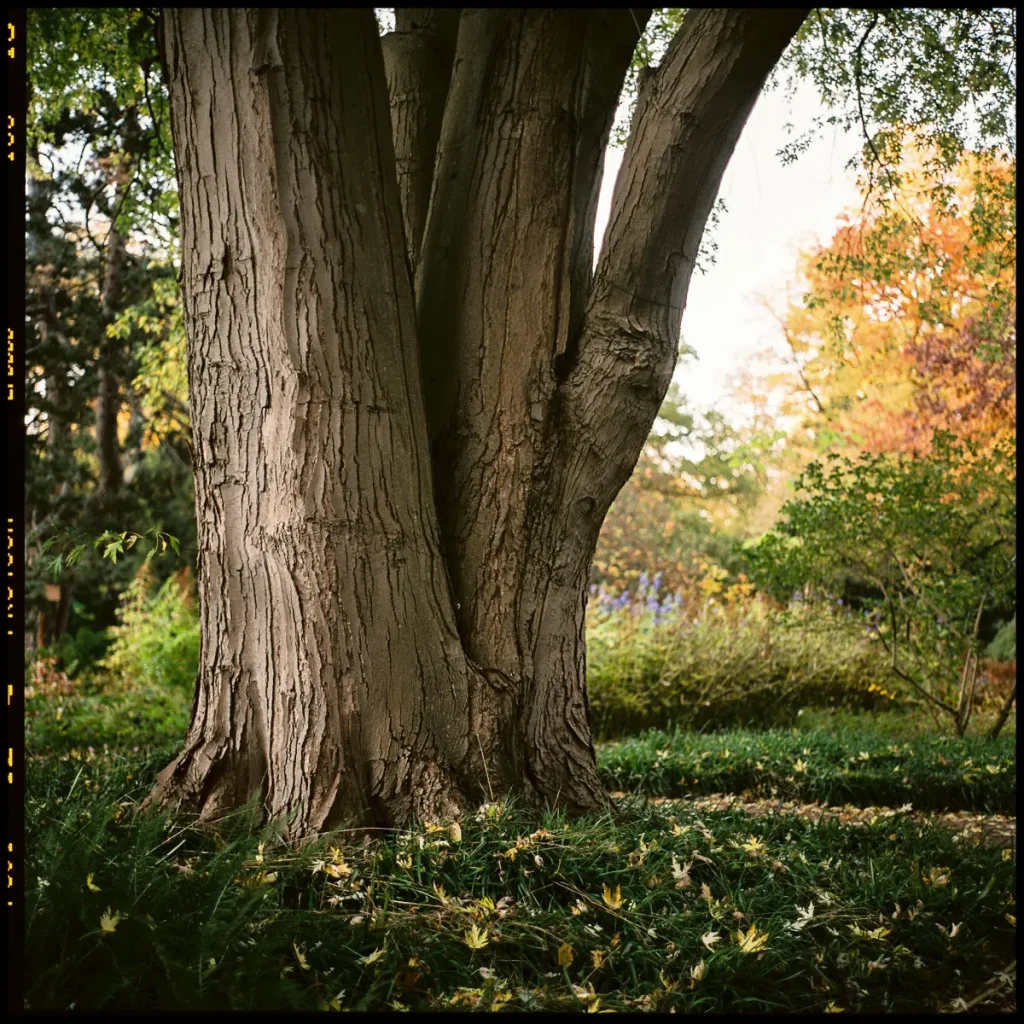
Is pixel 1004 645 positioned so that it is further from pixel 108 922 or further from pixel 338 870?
pixel 108 922

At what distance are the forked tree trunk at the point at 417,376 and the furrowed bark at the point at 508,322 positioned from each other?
1 cm

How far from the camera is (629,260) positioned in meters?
3.38

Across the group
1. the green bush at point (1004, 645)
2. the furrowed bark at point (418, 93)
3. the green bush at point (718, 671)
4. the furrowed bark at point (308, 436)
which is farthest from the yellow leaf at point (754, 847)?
the green bush at point (1004, 645)

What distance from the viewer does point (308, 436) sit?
9.58ft

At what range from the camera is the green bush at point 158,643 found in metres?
8.68

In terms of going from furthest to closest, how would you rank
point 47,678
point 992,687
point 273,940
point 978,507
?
point 992,687
point 47,678
point 978,507
point 273,940

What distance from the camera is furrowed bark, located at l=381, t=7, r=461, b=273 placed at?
377 centimetres

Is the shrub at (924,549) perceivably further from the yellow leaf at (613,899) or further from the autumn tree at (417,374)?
the yellow leaf at (613,899)

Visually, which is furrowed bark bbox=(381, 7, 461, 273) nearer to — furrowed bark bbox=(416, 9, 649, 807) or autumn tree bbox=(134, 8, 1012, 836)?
autumn tree bbox=(134, 8, 1012, 836)

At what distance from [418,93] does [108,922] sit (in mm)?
3228

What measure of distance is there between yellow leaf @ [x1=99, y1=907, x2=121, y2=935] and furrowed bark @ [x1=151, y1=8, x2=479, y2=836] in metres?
0.89

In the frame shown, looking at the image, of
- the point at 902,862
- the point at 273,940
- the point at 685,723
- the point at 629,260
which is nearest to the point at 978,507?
the point at 685,723
